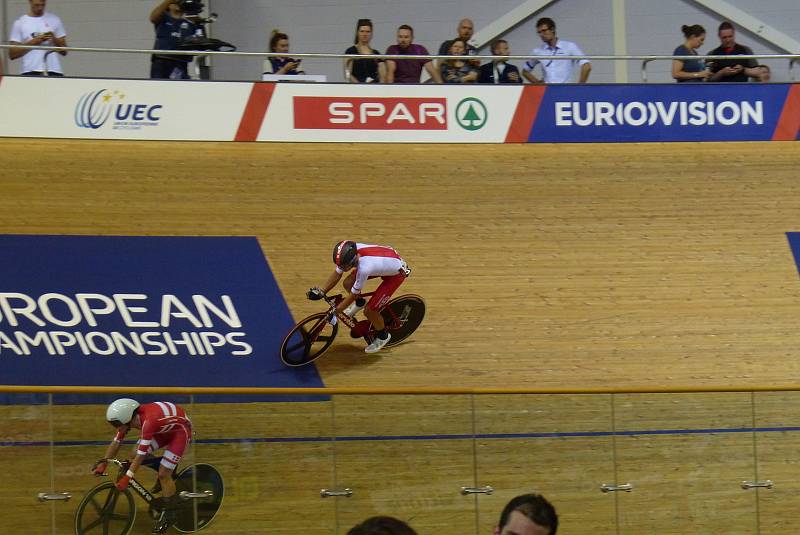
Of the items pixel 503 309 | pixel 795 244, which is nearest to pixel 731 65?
pixel 795 244

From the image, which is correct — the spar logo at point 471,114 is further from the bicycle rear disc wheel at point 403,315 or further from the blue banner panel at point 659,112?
the bicycle rear disc wheel at point 403,315

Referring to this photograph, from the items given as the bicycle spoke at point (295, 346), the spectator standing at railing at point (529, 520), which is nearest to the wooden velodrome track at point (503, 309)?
the bicycle spoke at point (295, 346)

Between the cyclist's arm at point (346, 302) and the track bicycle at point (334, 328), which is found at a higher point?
the cyclist's arm at point (346, 302)

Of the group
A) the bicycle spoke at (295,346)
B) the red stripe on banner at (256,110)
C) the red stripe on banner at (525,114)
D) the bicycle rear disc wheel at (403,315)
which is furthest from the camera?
the red stripe on banner at (525,114)

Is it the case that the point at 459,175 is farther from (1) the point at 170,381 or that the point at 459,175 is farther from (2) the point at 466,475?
(2) the point at 466,475

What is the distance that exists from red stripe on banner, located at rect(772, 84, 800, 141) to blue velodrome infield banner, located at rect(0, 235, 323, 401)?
5.94 meters

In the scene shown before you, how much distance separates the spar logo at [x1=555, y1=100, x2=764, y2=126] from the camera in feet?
40.4

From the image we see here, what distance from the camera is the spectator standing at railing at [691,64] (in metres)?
12.8

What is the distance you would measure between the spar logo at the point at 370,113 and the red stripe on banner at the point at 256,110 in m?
0.29

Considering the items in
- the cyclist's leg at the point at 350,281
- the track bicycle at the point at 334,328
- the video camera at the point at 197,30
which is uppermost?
the video camera at the point at 197,30

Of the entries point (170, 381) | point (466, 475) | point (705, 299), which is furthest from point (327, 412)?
point (705, 299)

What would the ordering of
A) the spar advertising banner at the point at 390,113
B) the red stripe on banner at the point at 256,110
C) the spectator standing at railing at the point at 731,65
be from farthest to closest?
the spectator standing at railing at the point at 731,65, the spar advertising banner at the point at 390,113, the red stripe on banner at the point at 256,110

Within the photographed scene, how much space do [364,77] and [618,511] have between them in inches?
249

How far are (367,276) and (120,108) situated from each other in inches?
160
